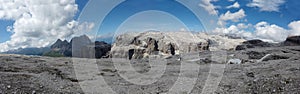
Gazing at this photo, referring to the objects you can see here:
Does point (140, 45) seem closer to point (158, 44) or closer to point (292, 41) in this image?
point (158, 44)

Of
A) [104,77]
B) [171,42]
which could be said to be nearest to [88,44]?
[171,42]

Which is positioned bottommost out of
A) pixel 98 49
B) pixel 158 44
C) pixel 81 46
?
pixel 98 49

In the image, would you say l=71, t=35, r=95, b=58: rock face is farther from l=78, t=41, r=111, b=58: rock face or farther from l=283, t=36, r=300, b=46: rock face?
l=283, t=36, r=300, b=46: rock face

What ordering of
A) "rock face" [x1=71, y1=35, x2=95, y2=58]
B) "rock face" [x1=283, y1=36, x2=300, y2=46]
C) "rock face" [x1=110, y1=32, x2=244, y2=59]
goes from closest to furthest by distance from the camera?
"rock face" [x1=283, y1=36, x2=300, y2=46], "rock face" [x1=71, y1=35, x2=95, y2=58], "rock face" [x1=110, y1=32, x2=244, y2=59]

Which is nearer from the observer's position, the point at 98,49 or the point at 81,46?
the point at 81,46

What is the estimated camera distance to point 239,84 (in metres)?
8.55

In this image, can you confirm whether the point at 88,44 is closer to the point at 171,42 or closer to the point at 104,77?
the point at 171,42

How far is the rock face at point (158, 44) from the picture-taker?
45875 mm

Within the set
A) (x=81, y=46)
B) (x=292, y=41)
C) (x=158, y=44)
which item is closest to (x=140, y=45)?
(x=158, y=44)

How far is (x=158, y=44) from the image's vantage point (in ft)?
168

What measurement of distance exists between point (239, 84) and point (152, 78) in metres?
3.38

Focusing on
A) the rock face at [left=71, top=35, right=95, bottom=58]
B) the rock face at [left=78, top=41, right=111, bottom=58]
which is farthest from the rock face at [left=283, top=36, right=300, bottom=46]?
the rock face at [left=71, top=35, right=95, bottom=58]

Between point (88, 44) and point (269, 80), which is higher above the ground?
point (88, 44)

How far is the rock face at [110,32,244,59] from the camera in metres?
45.9
